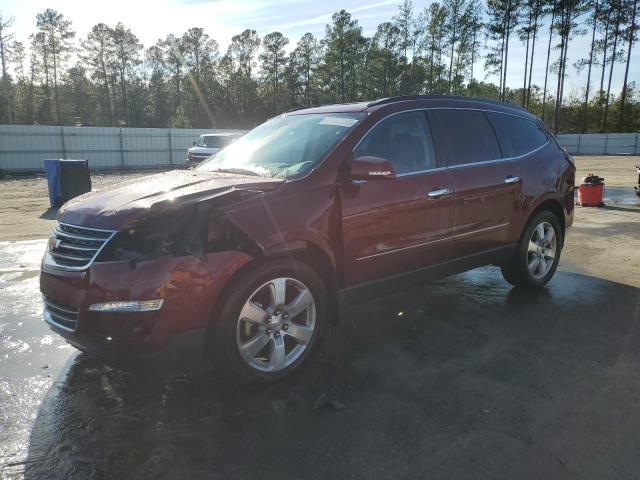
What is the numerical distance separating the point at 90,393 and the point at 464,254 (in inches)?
123

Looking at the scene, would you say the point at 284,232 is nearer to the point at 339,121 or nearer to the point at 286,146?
the point at 286,146

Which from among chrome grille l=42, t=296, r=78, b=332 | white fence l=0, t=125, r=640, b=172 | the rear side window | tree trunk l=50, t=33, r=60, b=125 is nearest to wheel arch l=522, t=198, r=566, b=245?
the rear side window

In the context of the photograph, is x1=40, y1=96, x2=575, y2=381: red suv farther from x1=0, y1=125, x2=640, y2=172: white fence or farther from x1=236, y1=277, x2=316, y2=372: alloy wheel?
x1=0, y1=125, x2=640, y2=172: white fence

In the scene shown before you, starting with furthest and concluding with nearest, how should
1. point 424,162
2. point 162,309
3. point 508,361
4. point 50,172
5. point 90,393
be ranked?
point 50,172, point 424,162, point 508,361, point 90,393, point 162,309

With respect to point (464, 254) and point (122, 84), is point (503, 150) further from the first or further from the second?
point (122, 84)

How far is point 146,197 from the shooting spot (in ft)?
10.5

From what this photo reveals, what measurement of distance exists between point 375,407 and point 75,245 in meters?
2.03

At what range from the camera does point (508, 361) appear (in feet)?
12.2

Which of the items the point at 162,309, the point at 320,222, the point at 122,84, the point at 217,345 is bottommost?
the point at 217,345

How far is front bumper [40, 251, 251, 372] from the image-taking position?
111 inches

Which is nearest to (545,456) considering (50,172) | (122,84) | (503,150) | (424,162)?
(424,162)

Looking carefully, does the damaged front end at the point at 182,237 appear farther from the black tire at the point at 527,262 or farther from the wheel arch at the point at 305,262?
the black tire at the point at 527,262

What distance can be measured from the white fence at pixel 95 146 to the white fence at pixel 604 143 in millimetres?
32111

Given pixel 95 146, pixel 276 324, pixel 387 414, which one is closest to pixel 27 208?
pixel 276 324
